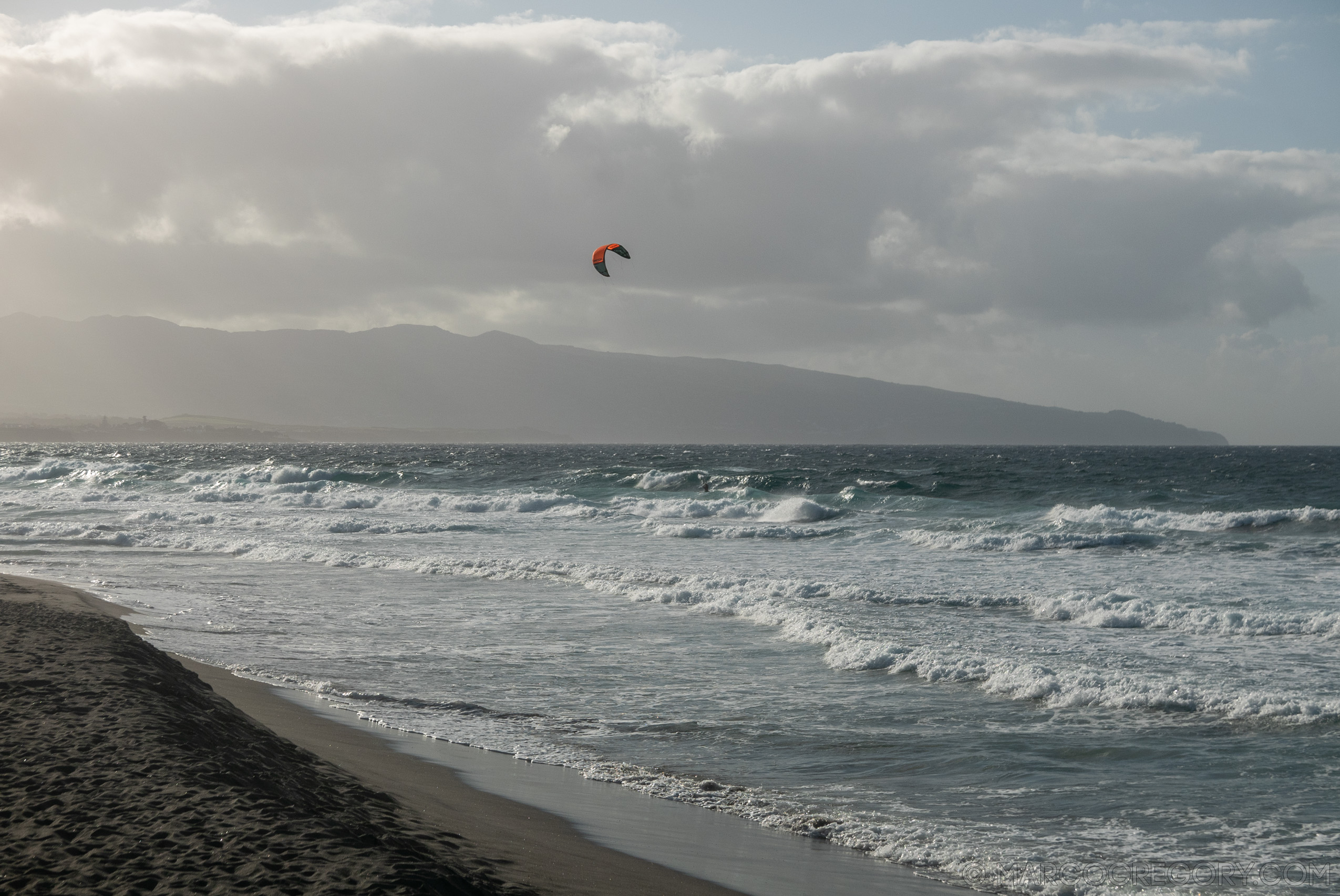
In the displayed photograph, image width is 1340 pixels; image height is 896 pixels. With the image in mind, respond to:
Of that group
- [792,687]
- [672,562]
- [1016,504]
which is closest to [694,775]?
[792,687]

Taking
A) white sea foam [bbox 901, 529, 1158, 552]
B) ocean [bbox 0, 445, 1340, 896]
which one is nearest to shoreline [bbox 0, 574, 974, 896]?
ocean [bbox 0, 445, 1340, 896]

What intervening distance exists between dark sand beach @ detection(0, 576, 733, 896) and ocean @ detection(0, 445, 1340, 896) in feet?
4.49

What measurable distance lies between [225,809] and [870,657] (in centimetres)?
783

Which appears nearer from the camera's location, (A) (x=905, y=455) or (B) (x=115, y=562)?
(B) (x=115, y=562)

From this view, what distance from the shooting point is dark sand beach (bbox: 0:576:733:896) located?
13.6 ft

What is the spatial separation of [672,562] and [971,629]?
357 inches

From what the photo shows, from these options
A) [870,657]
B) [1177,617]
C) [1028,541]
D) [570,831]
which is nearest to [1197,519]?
[1028,541]

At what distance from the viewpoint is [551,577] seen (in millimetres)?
19234

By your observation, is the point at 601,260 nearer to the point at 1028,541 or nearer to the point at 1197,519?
the point at 1028,541

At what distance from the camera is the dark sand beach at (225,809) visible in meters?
4.16

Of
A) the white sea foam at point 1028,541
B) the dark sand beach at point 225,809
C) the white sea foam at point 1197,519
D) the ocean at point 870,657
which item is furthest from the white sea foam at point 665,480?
the dark sand beach at point 225,809

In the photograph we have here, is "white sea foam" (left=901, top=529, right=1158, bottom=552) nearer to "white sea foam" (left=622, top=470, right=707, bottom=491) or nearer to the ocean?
the ocean

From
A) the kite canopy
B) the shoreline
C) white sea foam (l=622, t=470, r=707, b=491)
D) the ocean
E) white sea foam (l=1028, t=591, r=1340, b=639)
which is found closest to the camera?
the shoreline

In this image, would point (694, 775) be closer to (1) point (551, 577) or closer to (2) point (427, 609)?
(2) point (427, 609)
